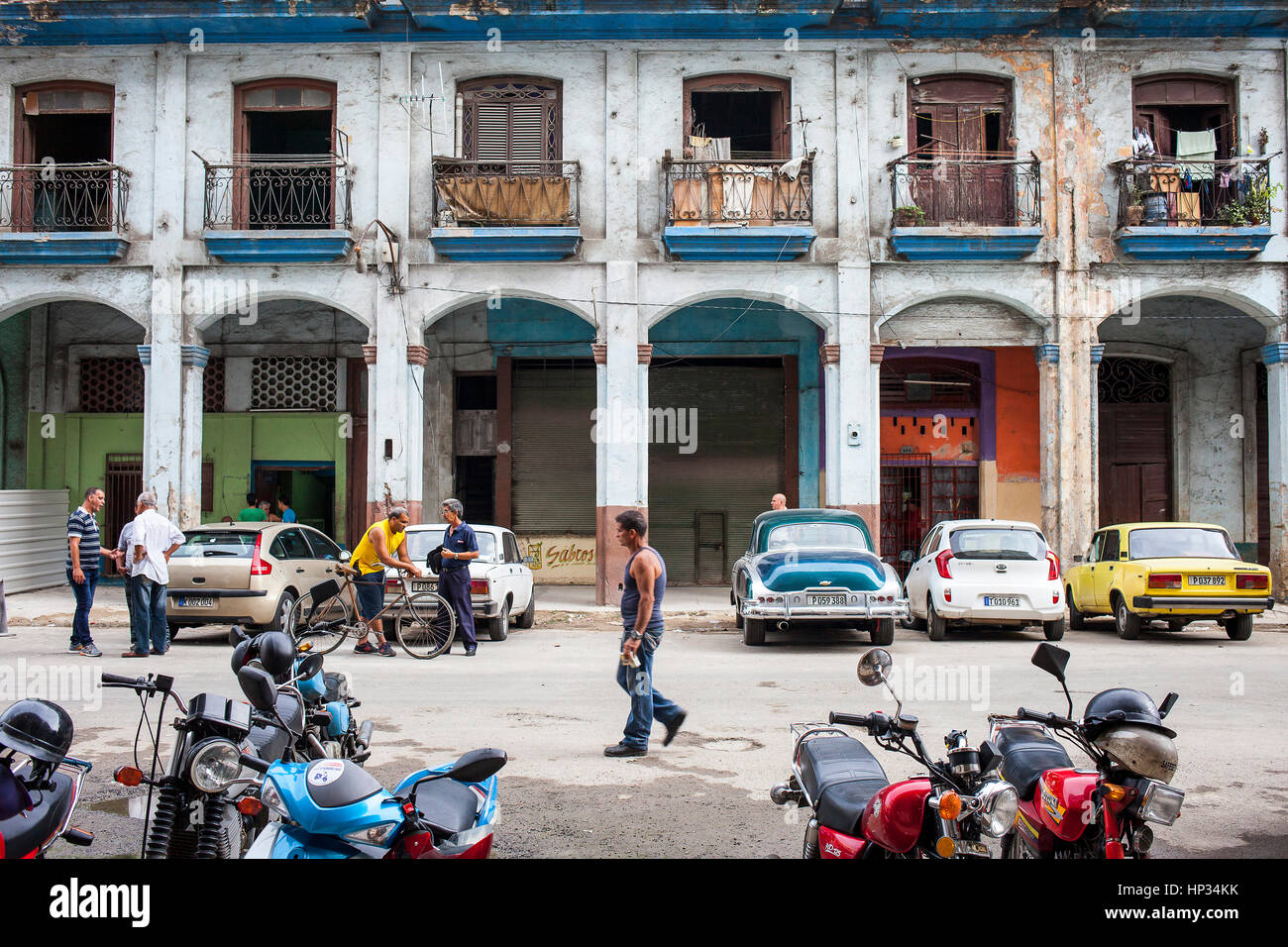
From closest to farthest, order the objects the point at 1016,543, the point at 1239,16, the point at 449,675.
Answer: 1. the point at 449,675
2. the point at 1016,543
3. the point at 1239,16


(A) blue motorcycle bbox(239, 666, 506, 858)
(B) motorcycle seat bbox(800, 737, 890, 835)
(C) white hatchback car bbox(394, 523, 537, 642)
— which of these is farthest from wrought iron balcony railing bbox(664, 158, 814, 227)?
(A) blue motorcycle bbox(239, 666, 506, 858)

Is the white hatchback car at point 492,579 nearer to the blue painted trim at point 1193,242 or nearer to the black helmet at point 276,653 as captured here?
the black helmet at point 276,653

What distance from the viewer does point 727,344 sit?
20.7 meters

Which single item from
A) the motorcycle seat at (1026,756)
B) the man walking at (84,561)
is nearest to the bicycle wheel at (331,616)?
the man walking at (84,561)

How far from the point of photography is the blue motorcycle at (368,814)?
3029mm

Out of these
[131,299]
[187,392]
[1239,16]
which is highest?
[1239,16]

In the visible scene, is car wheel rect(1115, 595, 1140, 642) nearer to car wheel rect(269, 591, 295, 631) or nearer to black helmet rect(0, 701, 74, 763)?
car wheel rect(269, 591, 295, 631)

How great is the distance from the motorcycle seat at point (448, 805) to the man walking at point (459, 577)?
29.0 ft

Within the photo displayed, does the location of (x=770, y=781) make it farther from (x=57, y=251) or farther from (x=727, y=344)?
(x=57, y=251)

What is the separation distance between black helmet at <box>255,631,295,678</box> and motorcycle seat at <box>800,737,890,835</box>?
7.02 feet

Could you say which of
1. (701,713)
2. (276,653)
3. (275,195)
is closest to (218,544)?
(701,713)
